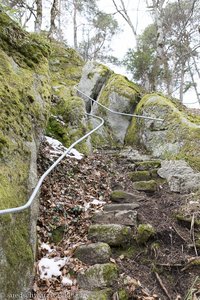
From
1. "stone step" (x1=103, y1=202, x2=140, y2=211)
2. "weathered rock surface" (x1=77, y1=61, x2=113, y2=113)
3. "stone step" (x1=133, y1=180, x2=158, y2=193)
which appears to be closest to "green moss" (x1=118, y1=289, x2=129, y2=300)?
"stone step" (x1=103, y1=202, x2=140, y2=211)

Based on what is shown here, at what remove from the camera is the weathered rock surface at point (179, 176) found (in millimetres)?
3913

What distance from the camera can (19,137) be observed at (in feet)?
9.02

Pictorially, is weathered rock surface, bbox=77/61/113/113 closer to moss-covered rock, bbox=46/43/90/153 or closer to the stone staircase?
moss-covered rock, bbox=46/43/90/153

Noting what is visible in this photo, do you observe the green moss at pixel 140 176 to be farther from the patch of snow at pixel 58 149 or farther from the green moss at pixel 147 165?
the patch of snow at pixel 58 149

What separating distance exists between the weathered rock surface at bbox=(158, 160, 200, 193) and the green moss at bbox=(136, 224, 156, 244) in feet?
4.04

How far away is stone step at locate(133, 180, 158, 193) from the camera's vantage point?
159 inches

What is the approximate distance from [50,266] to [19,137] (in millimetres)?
1285

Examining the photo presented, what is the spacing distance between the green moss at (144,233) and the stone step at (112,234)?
87 mm

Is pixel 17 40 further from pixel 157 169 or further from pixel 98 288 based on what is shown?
pixel 98 288

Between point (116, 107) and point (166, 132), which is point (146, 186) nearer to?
point (166, 132)

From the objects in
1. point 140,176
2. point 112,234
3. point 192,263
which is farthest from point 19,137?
point 140,176

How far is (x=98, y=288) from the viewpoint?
2.27 meters

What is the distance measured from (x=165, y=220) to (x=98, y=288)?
121 centimetres

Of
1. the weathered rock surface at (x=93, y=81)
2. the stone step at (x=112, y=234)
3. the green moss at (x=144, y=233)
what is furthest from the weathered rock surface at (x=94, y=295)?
the weathered rock surface at (x=93, y=81)
